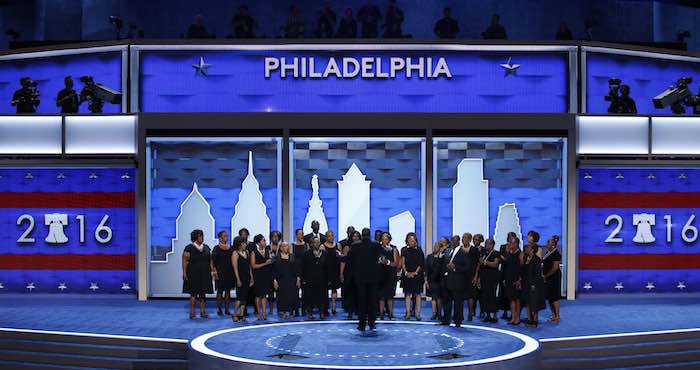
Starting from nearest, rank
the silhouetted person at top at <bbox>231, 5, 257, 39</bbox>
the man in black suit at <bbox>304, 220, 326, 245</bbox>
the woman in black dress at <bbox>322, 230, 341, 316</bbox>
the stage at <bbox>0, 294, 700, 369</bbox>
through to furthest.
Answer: the stage at <bbox>0, 294, 700, 369</bbox>
the woman in black dress at <bbox>322, 230, 341, 316</bbox>
the man in black suit at <bbox>304, 220, 326, 245</bbox>
the silhouetted person at top at <bbox>231, 5, 257, 39</bbox>

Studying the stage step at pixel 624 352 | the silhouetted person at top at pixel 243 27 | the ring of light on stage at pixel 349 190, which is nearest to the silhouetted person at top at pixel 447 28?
the ring of light on stage at pixel 349 190

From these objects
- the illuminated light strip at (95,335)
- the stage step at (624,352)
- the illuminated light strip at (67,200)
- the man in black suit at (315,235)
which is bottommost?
the stage step at (624,352)

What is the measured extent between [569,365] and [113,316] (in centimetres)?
766

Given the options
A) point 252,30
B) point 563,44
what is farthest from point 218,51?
point 563,44

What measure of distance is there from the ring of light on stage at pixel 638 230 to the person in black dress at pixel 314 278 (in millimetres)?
5669

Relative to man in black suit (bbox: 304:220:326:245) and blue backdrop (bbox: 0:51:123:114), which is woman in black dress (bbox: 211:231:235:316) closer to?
man in black suit (bbox: 304:220:326:245)

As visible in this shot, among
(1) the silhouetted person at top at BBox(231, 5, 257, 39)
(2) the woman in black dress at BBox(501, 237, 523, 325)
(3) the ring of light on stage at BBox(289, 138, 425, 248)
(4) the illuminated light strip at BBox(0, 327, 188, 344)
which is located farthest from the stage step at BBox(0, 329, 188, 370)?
(1) the silhouetted person at top at BBox(231, 5, 257, 39)

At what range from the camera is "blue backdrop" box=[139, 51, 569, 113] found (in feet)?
60.3

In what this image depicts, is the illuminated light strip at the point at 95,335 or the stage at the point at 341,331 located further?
the illuminated light strip at the point at 95,335

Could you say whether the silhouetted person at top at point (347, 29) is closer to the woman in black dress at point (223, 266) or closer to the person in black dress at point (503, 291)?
the woman in black dress at point (223, 266)

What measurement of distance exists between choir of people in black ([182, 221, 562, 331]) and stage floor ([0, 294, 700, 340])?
35cm

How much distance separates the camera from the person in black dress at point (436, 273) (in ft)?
49.8

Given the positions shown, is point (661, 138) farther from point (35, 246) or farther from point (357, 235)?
point (35, 246)

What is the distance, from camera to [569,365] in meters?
12.6
